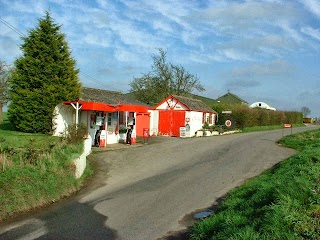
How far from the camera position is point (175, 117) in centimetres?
3231

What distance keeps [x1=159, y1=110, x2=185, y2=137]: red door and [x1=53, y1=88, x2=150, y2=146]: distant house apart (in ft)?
23.6

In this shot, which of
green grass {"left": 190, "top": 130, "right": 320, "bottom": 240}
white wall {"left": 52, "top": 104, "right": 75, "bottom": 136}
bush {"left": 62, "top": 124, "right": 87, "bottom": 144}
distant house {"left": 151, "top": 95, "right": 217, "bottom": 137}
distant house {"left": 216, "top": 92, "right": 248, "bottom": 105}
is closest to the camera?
green grass {"left": 190, "top": 130, "right": 320, "bottom": 240}

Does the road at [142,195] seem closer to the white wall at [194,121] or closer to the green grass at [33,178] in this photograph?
the green grass at [33,178]

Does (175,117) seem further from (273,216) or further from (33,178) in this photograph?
(273,216)

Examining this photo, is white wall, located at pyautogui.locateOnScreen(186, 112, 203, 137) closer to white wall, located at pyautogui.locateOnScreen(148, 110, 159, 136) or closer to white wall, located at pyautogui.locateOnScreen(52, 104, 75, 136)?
white wall, located at pyautogui.locateOnScreen(148, 110, 159, 136)

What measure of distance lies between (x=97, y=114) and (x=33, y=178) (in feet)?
39.0

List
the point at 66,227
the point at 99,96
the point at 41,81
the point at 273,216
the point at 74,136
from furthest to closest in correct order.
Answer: the point at 99,96
the point at 41,81
the point at 74,136
the point at 66,227
the point at 273,216

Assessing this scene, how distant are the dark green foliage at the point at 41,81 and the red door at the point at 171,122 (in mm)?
12895

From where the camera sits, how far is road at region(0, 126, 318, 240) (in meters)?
7.49

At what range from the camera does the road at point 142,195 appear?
24.6 feet

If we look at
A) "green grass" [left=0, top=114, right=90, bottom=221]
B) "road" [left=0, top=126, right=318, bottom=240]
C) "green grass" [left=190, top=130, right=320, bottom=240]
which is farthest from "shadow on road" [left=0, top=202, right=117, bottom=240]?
"green grass" [left=190, top=130, right=320, bottom=240]

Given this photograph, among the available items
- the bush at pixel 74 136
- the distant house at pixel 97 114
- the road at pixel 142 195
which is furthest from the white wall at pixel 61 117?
the bush at pixel 74 136

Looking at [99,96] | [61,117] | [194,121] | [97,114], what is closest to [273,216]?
[97,114]

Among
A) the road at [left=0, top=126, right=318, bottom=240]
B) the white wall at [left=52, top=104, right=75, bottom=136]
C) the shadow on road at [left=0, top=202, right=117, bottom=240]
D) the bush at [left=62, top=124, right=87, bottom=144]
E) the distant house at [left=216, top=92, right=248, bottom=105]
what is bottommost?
the shadow on road at [left=0, top=202, right=117, bottom=240]
